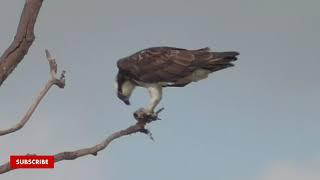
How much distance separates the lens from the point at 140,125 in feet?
32.9

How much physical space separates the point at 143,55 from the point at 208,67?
1964 millimetres

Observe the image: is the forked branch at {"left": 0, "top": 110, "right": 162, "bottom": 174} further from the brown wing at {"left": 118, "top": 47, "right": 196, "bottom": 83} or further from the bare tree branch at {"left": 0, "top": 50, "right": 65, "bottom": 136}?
the brown wing at {"left": 118, "top": 47, "right": 196, "bottom": 83}

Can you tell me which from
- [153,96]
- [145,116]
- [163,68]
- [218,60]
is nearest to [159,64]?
[163,68]

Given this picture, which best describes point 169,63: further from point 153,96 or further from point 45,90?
point 45,90

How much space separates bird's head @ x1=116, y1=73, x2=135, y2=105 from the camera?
13.0 meters

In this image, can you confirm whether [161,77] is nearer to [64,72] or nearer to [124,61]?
[124,61]

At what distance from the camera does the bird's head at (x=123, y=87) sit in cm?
1295

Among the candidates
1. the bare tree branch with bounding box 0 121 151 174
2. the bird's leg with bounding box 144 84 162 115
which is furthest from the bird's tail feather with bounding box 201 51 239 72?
the bare tree branch with bounding box 0 121 151 174

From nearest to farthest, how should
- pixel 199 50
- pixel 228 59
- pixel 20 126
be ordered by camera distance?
pixel 20 126
pixel 228 59
pixel 199 50

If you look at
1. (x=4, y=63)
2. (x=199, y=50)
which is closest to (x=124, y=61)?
(x=199, y=50)

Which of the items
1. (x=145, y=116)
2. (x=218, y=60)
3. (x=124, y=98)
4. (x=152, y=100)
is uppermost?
(x=218, y=60)

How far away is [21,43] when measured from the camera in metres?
9.85

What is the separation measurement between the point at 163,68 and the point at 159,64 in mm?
146

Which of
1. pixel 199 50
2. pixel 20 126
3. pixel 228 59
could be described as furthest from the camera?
pixel 199 50
